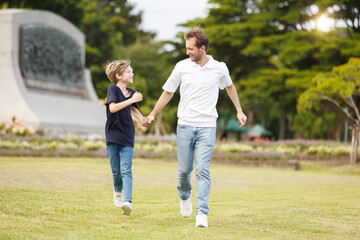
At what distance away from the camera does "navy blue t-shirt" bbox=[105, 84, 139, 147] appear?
5.77 meters

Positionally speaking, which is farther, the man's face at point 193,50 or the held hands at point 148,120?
the held hands at point 148,120

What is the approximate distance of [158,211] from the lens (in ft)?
20.5

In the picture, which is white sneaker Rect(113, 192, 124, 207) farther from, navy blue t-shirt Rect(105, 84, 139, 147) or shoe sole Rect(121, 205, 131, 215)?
navy blue t-shirt Rect(105, 84, 139, 147)

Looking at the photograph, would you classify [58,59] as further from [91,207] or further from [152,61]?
[152,61]

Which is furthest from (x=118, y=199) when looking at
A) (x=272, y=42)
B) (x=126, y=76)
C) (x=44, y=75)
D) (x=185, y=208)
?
(x=272, y=42)

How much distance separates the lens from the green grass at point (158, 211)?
477 centimetres

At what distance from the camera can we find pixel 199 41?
548cm

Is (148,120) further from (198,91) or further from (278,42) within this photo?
(278,42)

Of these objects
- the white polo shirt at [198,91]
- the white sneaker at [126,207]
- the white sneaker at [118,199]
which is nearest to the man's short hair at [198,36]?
the white polo shirt at [198,91]

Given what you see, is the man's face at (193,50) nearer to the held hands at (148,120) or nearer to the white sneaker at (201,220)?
the held hands at (148,120)

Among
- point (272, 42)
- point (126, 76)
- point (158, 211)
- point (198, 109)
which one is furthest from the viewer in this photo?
point (272, 42)

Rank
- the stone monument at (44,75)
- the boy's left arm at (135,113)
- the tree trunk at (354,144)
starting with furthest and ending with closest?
the stone monument at (44,75), the tree trunk at (354,144), the boy's left arm at (135,113)

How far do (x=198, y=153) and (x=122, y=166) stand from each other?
875 millimetres

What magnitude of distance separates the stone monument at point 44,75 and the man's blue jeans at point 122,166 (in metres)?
15.8
